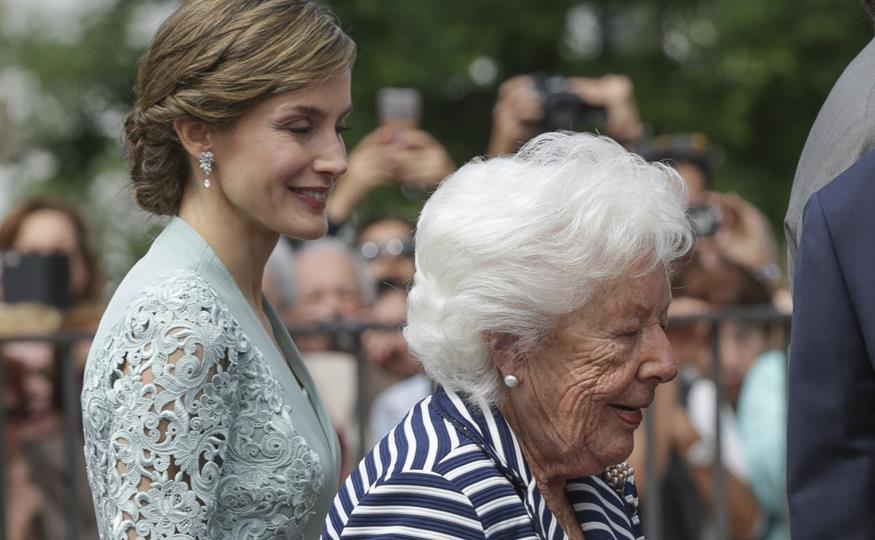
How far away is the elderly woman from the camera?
2201mm

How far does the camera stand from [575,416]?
2.29 m

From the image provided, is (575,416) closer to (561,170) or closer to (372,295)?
(561,170)

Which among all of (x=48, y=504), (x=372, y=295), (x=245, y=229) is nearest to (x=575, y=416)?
(x=245, y=229)

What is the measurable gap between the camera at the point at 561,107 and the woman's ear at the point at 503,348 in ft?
12.0

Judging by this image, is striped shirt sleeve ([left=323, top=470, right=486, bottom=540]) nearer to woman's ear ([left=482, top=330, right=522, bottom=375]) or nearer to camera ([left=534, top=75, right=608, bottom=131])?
woman's ear ([left=482, top=330, right=522, bottom=375])

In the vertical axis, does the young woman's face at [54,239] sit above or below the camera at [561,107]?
below

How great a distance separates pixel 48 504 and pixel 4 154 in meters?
→ 2.12

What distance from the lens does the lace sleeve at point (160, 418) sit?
233 cm

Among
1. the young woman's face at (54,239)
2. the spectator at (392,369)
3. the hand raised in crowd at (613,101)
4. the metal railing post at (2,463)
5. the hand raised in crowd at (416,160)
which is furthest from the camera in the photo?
the hand raised in crowd at (416,160)

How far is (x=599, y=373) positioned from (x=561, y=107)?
383cm

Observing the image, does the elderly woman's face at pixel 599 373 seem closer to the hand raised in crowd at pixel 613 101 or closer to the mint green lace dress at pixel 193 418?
the mint green lace dress at pixel 193 418

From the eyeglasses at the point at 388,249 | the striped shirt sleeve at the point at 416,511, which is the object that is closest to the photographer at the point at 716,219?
the eyeglasses at the point at 388,249

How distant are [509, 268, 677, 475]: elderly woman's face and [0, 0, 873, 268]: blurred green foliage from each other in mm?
11380

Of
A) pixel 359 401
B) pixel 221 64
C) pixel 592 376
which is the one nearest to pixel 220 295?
pixel 221 64
